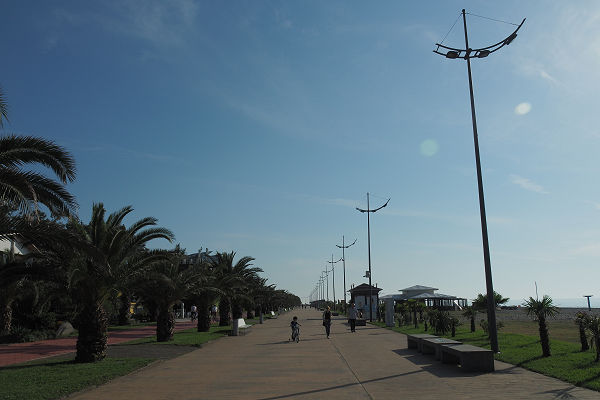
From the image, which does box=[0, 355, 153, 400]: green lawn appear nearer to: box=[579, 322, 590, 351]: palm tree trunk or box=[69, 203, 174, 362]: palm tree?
box=[69, 203, 174, 362]: palm tree

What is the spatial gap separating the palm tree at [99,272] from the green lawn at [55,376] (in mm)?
747

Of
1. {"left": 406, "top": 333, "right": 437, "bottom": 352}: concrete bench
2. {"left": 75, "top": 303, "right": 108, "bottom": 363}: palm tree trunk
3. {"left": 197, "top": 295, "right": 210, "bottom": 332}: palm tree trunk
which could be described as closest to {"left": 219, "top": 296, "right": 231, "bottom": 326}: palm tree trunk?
{"left": 197, "top": 295, "right": 210, "bottom": 332}: palm tree trunk

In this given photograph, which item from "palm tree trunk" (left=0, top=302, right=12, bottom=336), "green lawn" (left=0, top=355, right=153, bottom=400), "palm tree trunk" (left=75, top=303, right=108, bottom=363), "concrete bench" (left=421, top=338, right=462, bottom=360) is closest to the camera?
"green lawn" (left=0, top=355, right=153, bottom=400)

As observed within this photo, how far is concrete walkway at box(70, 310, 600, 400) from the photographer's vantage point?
956 centimetres

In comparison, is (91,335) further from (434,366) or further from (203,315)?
(203,315)

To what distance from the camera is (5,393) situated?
991cm

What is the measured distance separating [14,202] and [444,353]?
11.7 metres

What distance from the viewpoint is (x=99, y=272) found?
15477mm

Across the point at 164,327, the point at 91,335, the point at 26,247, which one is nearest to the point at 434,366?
the point at 91,335

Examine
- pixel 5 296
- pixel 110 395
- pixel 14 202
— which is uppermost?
pixel 14 202

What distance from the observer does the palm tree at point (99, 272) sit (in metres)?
15.4

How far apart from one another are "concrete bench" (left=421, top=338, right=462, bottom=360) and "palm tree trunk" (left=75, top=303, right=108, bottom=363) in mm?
10391

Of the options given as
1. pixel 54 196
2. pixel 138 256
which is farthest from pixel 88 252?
pixel 138 256

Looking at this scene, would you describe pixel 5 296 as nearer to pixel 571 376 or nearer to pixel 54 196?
pixel 54 196
